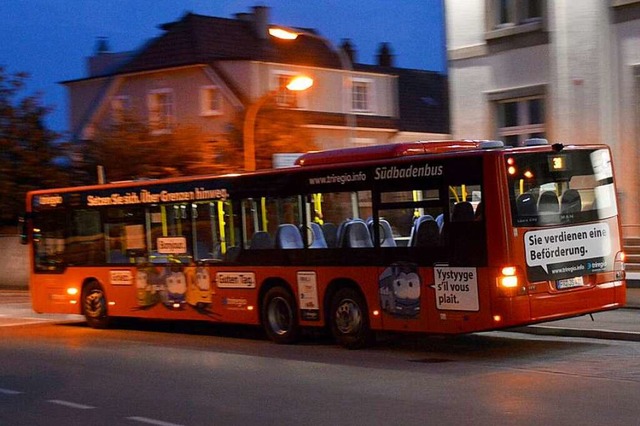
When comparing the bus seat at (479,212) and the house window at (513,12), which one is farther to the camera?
the house window at (513,12)

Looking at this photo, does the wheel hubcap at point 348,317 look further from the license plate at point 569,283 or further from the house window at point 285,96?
the house window at point 285,96

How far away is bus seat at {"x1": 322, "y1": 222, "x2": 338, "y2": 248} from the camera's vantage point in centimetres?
1508

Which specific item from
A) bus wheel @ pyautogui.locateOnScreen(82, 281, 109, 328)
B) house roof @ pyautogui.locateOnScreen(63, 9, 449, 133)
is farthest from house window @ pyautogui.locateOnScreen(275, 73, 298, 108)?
bus wheel @ pyautogui.locateOnScreen(82, 281, 109, 328)

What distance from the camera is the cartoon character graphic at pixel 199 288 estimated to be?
1733 centimetres

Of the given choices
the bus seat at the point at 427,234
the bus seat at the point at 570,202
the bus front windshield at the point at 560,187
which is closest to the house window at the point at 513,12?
the bus front windshield at the point at 560,187

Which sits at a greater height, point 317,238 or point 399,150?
point 399,150

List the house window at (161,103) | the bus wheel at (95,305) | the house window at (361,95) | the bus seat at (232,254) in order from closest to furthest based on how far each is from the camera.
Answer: the bus seat at (232,254), the bus wheel at (95,305), the house window at (161,103), the house window at (361,95)

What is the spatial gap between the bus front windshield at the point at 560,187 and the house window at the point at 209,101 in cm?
3084

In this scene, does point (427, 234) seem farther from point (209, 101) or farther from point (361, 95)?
point (361, 95)

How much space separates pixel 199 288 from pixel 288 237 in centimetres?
244

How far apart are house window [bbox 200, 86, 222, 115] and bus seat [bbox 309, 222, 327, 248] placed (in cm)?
2892

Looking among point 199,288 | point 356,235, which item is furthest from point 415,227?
point 199,288

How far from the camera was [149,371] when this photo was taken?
13391 mm

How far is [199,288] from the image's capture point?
690 inches
